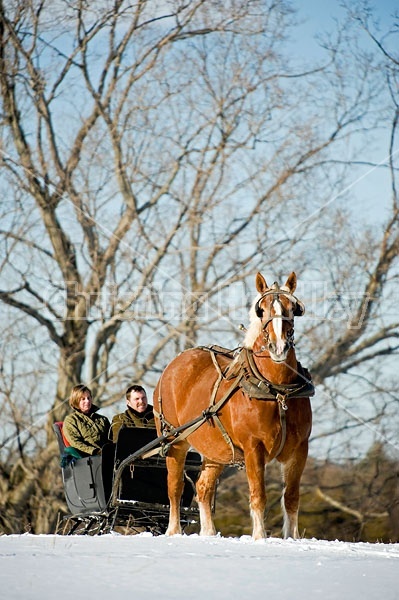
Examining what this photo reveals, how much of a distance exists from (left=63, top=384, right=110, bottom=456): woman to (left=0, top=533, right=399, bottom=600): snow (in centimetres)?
321

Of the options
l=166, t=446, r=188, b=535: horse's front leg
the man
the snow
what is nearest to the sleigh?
l=166, t=446, r=188, b=535: horse's front leg

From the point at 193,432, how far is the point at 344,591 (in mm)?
3868

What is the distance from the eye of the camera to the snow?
13.9 feet

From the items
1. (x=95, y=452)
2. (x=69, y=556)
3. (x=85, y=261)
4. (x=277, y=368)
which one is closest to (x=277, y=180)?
(x=85, y=261)

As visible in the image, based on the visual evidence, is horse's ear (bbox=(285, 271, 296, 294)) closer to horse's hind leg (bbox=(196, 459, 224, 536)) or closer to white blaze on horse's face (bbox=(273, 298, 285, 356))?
white blaze on horse's face (bbox=(273, 298, 285, 356))

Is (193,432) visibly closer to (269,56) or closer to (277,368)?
(277,368)

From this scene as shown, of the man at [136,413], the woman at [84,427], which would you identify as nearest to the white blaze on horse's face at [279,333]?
the man at [136,413]

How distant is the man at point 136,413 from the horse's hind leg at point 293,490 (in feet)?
7.67

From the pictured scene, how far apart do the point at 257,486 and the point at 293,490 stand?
367 millimetres

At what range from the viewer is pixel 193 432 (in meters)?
8.16

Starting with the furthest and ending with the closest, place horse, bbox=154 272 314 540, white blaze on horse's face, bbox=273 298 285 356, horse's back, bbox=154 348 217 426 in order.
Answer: horse's back, bbox=154 348 217 426 < horse, bbox=154 272 314 540 < white blaze on horse's face, bbox=273 298 285 356

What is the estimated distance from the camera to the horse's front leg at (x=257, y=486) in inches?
281

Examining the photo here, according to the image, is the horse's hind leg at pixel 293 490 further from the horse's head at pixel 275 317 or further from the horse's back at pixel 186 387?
the horse's back at pixel 186 387

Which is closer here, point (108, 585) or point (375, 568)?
point (108, 585)
